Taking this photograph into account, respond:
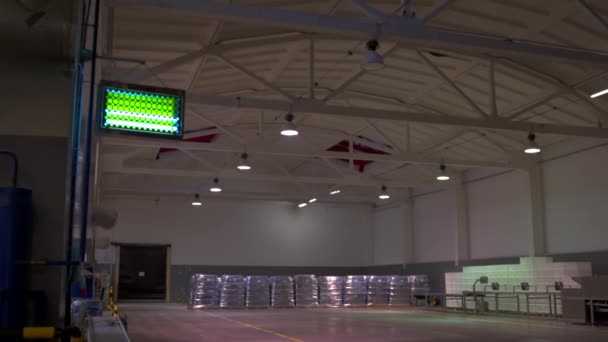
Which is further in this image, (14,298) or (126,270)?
(126,270)

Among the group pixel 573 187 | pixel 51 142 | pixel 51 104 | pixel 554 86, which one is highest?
pixel 554 86

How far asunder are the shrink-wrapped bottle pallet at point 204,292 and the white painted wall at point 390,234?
29.3 ft

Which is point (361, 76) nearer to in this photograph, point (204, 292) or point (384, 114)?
point (384, 114)

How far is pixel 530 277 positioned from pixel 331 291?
8995 mm

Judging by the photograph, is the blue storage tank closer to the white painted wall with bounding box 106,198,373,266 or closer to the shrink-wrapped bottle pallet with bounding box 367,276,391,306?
the shrink-wrapped bottle pallet with bounding box 367,276,391,306

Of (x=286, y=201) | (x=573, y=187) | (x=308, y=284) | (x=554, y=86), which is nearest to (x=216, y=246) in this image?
(x=286, y=201)

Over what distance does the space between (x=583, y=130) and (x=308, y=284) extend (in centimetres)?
1327

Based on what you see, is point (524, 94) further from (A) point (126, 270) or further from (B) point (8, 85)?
(A) point (126, 270)

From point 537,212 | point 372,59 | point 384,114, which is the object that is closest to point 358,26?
point 372,59

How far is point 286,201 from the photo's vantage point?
29.0m

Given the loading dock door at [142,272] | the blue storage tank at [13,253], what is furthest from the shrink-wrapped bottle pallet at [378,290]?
the blue storage tank at [13,253]

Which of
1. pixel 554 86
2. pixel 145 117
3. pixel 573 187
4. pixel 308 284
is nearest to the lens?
pixel 145 117

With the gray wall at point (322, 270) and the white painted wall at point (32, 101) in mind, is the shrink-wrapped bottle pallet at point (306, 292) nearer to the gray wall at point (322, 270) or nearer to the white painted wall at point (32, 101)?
the gray wall at point (322, 270)

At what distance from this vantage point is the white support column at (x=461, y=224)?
23.2 m
